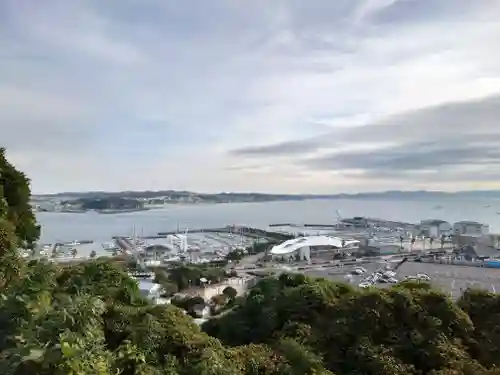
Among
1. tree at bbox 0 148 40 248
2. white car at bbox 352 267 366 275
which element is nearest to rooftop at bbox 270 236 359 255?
white car at bbox 352 267 366 275

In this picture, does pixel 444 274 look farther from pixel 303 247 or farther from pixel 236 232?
pixel 236 232

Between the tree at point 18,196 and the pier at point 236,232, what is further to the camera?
the pier at point 236,232

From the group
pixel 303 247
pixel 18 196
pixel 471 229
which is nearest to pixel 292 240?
→ pixel 303 247

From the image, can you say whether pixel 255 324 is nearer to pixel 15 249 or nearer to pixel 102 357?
pixel 102 357

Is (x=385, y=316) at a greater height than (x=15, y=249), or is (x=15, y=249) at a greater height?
(x=15, y=249)

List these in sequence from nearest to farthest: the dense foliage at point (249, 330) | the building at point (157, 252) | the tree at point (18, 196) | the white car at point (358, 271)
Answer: the dense foliage at point (249, 330), the tree at point (18, 196), the white car at point (358, 271), the building at point (157, 252)

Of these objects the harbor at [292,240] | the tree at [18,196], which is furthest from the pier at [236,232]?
the tree at [18,196]

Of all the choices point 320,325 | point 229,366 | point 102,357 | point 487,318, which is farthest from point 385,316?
point 102,357

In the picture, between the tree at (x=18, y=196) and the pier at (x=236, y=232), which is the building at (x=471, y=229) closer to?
the pier at (x=236, y=232)
